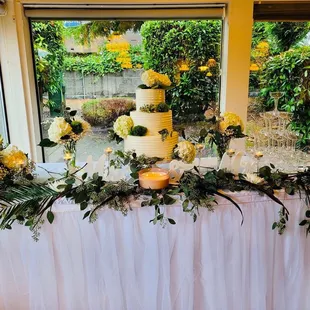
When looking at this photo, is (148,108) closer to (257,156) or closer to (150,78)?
(150,78)

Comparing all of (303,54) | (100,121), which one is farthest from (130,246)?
(303,54)

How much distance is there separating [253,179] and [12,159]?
1.15m

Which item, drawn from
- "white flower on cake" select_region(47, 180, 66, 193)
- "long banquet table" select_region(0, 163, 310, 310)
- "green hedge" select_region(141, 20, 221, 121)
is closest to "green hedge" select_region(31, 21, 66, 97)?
"green hedge" select_region(141, 20, 221, 121)

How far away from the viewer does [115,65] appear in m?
3.57

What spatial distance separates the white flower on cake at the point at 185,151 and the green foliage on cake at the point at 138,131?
439 mm

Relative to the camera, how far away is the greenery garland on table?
130 centimetres

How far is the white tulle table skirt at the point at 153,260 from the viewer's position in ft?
4.51

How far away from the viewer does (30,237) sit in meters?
1.36

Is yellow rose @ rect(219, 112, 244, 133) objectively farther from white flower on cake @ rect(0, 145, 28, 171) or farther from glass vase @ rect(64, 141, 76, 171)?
white flower on cake @ rect(0, 145, 28, 171)

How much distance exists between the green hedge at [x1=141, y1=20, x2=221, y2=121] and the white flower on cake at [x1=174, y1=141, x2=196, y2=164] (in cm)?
229

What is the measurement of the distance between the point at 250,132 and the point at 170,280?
Result: 2593 millimetres

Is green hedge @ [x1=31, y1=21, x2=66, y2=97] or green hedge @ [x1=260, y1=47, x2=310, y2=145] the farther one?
green hedge @ [x1=260, y1=47, x2=310, y2=145]

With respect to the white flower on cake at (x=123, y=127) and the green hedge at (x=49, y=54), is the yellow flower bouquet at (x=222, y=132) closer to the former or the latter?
the white flower on cake at (x=123, y=127)

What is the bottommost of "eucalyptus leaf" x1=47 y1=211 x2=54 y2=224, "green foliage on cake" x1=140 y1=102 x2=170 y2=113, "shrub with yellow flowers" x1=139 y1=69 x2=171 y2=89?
"eucalyptus leaf" x1=47 y1=211 x2=54 y2=224
